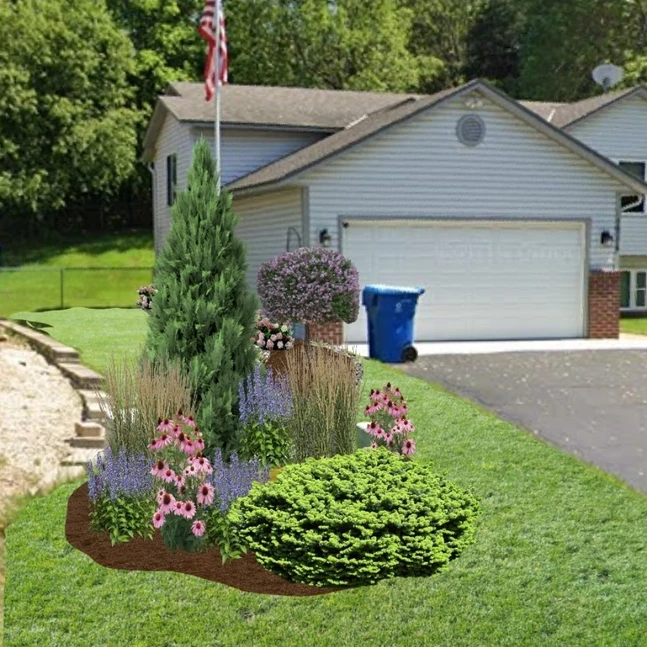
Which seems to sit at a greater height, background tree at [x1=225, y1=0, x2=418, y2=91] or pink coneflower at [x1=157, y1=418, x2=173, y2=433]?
background tree at [x1=225, y1=0, x2=418, y2=91]

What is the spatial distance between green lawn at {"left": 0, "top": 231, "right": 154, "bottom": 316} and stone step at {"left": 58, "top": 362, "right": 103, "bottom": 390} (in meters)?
12.5

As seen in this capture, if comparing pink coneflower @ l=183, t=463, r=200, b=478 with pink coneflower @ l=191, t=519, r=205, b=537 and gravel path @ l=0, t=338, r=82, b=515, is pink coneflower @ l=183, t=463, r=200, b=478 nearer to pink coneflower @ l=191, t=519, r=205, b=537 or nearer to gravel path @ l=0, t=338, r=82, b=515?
pink coneflower @ l=191, t=519, r=205, b=537

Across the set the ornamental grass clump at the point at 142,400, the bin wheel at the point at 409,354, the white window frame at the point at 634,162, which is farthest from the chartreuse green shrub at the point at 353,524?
the white window frame at the point at 634,162

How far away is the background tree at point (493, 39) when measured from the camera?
166ft

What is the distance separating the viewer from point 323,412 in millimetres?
7242

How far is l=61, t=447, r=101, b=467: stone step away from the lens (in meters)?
8.18

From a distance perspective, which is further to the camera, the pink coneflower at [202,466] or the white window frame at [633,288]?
the white window frame at [633,288]

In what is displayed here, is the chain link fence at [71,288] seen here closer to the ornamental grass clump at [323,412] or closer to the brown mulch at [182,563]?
the ornamental grass clump at [323,412]

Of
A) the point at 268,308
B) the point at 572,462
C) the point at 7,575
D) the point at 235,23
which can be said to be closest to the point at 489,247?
the point at 268,308

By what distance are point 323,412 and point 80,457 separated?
254 centimetres

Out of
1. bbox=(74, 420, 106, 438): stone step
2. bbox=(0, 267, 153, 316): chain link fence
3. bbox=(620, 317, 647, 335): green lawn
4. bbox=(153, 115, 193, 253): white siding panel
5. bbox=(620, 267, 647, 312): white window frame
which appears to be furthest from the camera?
bbox=(0, 267, 153, 316): chain link fence

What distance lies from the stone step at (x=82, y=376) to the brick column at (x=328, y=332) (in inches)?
211

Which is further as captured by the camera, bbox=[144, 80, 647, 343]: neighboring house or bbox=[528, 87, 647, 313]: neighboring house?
bbox=[528, 87, 647, 313]: neighboring house

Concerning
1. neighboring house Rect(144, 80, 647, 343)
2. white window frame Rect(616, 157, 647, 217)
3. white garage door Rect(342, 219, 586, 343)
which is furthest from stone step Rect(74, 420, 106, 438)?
white window frame Rect(616, 157, 647, 217)
